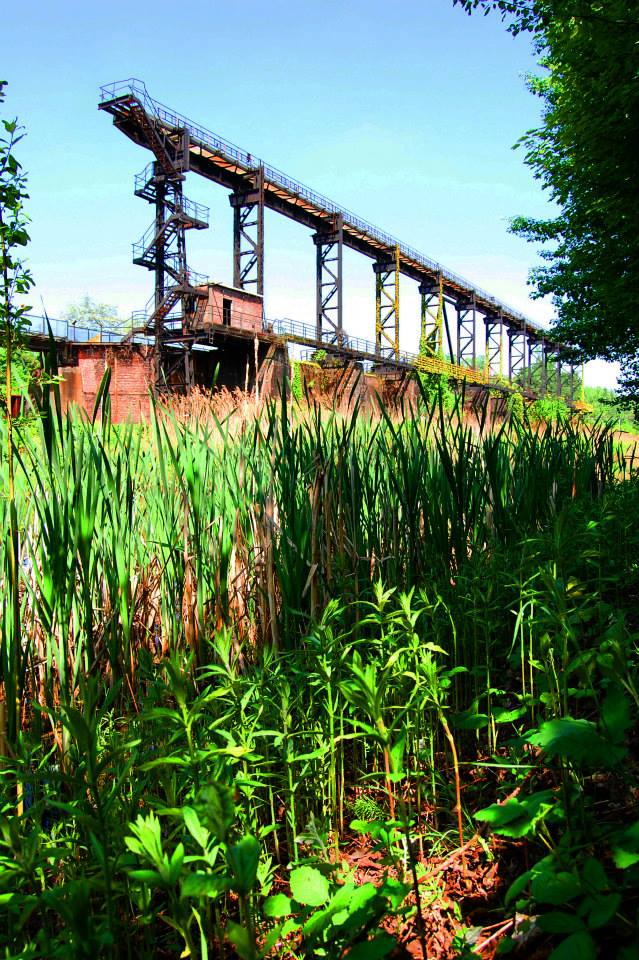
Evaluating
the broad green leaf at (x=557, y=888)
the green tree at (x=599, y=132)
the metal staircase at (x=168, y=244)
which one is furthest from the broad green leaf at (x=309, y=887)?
the metal staircase at (x=168, y=244)

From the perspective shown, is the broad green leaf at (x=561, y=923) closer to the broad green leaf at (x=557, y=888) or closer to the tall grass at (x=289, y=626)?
the broad green leaf at (x=557, y=888)

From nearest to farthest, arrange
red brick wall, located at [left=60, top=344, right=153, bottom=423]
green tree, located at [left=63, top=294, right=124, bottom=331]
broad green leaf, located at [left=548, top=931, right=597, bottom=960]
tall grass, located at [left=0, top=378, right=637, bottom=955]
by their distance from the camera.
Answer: broad green leaf, located at [left=548, top=931, right=597, bottom=960] → tall grass, located at [left=0, top=378, right=637, bottom=955] → red brick wall, located at [left=60, top=344, right=153, bottom=423] → green tree, located at [left=63, top=294, right=124, bottom=331]

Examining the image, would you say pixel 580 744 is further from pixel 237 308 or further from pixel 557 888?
pixel 237 308

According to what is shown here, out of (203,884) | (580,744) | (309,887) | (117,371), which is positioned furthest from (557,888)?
(117,371)

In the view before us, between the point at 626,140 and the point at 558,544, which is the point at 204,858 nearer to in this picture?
the point at 558,544

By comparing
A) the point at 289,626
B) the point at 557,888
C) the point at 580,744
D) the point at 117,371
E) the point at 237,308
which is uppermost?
the point at 237,308

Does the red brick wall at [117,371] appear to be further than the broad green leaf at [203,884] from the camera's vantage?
Yes

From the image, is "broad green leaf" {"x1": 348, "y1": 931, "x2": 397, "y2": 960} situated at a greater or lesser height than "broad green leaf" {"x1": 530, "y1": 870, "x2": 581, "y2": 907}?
lesser

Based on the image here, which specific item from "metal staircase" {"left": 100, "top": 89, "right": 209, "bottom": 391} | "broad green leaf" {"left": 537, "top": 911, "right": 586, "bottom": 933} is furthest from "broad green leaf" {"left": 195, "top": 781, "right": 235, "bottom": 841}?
"metal staircase" {"left": 100, "top": 89, "right": 209, "bottom": 391}

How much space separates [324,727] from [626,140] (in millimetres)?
5346

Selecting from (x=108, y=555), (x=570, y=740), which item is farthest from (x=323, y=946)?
Result: (x=108, y=555)

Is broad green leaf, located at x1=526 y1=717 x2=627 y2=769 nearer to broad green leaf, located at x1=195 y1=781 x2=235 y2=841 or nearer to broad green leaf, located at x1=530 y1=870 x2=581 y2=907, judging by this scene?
broad green leaf, located at x1=530 y1=870 x2=581 y2=907

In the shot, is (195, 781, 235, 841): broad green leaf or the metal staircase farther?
the metal staircase

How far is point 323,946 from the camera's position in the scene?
0.81 meters
